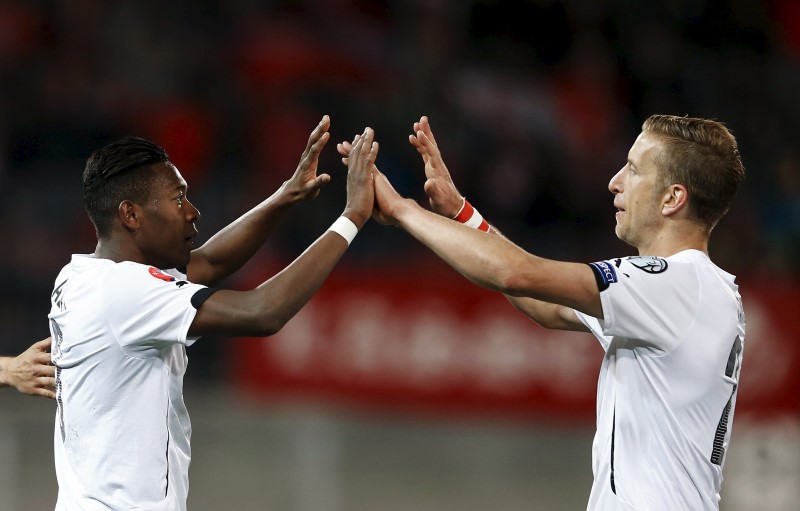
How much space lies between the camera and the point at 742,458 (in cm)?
899

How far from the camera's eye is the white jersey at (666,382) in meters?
3.58

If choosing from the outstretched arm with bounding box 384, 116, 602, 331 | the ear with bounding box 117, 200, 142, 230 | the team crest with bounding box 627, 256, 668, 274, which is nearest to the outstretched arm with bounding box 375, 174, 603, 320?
the team crest with bounding box 627, 256, 668, 274

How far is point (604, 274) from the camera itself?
11.7ft

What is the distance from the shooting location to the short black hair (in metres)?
3.98

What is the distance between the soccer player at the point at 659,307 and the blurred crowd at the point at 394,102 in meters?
5.98

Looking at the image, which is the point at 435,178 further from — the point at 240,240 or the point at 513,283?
the point at 513,283

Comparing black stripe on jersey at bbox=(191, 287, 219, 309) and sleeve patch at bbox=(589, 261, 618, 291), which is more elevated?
sleeve patch at bbox=(589, 261, 618, 291)

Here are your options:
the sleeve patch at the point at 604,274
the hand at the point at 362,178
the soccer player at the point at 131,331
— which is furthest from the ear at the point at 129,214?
the sleeve patch at the point at 604,274

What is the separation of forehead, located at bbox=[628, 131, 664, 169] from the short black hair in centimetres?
185

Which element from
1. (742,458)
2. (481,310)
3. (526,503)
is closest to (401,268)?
(481,310)

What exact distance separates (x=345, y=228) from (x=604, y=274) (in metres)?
1.04

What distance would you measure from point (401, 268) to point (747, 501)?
3601mm

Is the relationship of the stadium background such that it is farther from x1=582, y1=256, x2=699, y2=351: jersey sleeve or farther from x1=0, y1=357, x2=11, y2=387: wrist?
x1=582, y1=256, x2=699, y2=351: jersey sleeve

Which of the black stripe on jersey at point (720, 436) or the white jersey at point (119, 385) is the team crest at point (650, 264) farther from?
the white jersey at point (119, 385)
